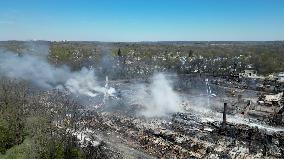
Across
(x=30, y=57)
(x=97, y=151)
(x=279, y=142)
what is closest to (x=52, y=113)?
(x=97, y=151)

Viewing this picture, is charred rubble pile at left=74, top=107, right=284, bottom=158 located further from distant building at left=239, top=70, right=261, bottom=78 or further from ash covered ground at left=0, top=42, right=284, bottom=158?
distant building at left=239, top=70, right=261, bottom=78

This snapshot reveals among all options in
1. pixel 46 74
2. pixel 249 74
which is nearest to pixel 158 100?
pixel 46 74

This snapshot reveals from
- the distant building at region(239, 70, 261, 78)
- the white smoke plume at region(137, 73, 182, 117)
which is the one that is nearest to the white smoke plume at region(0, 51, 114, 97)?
the white smoke plume at region(137, 73, 182, 117)

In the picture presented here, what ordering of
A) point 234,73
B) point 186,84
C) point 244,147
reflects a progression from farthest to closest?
point 234,73 < point 186,84 < point 244,147

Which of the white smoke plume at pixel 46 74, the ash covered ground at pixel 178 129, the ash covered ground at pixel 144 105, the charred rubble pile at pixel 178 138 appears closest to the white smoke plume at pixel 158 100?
the ash covered ground at pixel 178 129

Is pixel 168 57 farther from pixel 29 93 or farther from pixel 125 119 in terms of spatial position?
pixel 125 119
